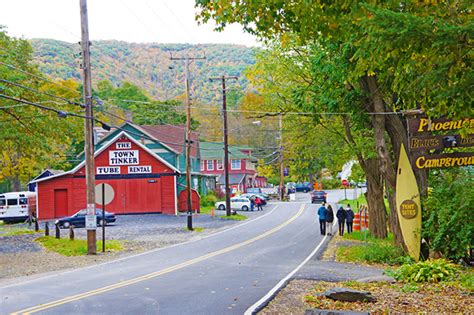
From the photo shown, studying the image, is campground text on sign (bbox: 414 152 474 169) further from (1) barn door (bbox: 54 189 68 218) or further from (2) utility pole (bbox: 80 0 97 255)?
(1) barn door (bbox: 54 189 68 218)

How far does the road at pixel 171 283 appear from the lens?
1210cm

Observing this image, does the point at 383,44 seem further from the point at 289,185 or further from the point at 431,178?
the point at 289,185

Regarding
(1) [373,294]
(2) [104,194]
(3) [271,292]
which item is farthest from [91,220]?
(1) [373,294]

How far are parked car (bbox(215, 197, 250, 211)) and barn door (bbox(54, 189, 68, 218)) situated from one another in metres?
14.7

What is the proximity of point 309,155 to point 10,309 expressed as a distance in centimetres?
2628

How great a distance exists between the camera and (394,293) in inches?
524

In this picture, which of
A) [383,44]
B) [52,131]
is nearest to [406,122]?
[383,44]

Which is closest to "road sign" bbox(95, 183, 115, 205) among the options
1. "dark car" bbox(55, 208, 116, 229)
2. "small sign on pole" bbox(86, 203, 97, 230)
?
"small sign on pole" bbox(86, 203, 97, 230)

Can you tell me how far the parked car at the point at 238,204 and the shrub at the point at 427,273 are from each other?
4584 centimetres

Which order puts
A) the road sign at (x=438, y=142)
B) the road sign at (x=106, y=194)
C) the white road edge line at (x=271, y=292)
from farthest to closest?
1. the road sign at (x=106, y=194)
2. the road sign at (x=438, y=142)
3. the white road edge line at (x=271, y=292)

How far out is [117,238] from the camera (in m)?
33.4

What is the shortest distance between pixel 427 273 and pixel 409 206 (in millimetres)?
4903

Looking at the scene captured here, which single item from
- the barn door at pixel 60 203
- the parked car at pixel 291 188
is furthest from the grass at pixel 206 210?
the parked car at pixel 291 188

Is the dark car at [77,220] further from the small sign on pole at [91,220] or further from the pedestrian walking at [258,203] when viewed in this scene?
the pedestrian walking at [258,203]
